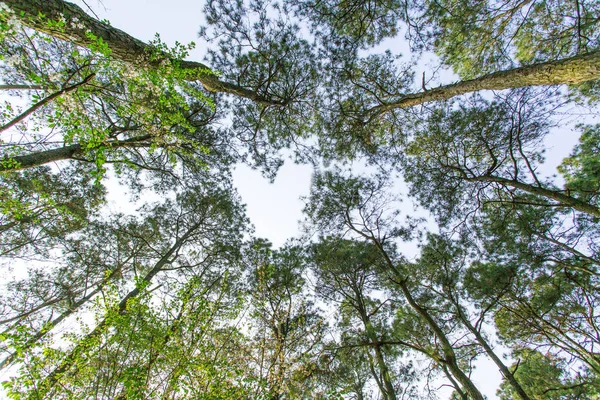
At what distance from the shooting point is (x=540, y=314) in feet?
25.5

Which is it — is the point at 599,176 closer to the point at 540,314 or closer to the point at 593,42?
the point at 593,42

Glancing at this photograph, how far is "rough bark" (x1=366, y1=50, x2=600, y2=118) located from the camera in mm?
2926

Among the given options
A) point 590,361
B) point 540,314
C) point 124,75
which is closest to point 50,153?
point 124,75

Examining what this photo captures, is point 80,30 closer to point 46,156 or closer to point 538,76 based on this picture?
point 46,156

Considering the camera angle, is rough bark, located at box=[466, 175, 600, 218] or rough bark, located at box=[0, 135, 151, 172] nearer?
rough bark, located at box=[0, 135, 151, 172]

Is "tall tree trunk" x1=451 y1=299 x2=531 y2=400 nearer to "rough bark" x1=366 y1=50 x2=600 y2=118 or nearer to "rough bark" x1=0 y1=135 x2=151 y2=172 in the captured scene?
"rough bark" x1=366 y1=50 x2=600 y2=118

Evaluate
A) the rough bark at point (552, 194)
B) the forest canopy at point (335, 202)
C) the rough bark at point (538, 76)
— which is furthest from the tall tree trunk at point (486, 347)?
the rough bark at point (538, 76)

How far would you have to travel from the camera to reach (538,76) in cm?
347

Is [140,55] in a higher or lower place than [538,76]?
higher

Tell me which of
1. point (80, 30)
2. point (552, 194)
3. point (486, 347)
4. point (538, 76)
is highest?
point (552, 194)

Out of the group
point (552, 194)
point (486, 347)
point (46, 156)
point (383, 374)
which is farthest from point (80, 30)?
point (486, 347)

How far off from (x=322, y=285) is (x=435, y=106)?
6952mm

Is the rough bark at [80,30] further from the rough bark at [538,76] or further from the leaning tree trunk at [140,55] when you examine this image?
the rough bark at [538,76]

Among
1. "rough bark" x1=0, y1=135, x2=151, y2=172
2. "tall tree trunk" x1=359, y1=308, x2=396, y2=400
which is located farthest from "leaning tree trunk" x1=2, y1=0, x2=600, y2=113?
"tall tree trunk" x1=359, y1=308, x2=396, y2=400
